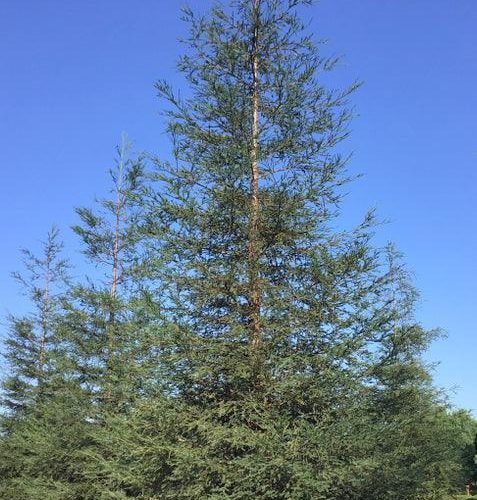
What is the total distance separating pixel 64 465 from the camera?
16.2 m

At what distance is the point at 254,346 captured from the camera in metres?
8.14

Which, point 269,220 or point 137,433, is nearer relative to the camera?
point 137,433

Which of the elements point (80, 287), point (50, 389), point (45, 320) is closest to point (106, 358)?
point (80, 287)

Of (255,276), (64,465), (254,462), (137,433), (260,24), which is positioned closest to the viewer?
(254,462)

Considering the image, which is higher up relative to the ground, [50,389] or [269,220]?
[50,389]

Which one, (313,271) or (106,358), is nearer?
(313,271)

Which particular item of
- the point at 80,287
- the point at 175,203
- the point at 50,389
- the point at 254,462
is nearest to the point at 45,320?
the point at 50,389

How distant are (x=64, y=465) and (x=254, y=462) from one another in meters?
11.2

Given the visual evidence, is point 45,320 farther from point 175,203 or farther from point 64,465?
point 175,203

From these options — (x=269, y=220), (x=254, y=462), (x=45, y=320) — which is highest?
(x=45, y=320)

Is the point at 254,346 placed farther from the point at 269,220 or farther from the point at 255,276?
the point at 269,220

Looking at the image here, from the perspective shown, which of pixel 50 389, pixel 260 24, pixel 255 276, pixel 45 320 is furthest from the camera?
pixel 45 320

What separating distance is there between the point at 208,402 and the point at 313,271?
8.27 ft

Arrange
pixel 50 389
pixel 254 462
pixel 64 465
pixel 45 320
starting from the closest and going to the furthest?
pixel 254 462 < pixel 64 465 < pixel 50 389 < pixel 45 320
